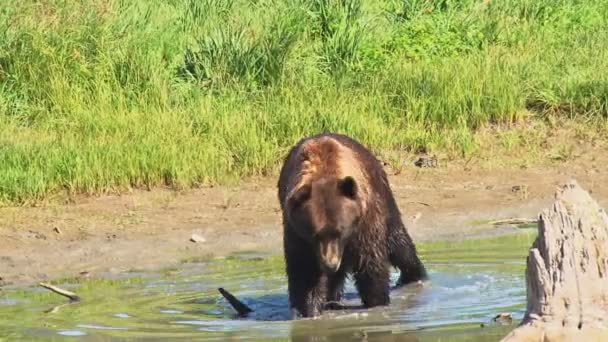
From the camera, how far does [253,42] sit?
542 inches

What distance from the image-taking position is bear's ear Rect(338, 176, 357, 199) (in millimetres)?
7871

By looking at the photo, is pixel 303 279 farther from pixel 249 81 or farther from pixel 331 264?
pixel 249 81

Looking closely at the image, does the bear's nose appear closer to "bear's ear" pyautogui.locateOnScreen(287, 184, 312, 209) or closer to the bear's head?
the bear's head

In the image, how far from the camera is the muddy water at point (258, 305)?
8.12 metres

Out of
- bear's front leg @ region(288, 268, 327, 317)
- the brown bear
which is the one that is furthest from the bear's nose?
bear's front leg @ region(288, 268, 327, 317)

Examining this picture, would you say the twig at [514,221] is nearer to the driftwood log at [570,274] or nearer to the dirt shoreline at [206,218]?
the dirt shoreline at [206,218]

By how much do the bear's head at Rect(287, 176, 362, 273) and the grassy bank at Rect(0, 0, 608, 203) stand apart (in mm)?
3875

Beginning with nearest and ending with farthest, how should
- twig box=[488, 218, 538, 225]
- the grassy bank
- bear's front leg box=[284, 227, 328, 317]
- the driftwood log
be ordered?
the driftwood log → bear's front leg box=[284, 227, 328, 317] → twig box=[488, 218, 538, 225] → the grassy bank

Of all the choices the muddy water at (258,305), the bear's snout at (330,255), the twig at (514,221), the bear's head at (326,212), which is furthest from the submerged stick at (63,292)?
the twig at (514,221)

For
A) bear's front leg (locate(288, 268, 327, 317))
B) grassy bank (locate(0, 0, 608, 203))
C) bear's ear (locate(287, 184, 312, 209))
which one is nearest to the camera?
bear's ear (locate(287, 184, 312, 209))

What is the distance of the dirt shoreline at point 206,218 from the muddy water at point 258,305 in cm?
28

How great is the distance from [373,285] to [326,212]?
32.6 inches

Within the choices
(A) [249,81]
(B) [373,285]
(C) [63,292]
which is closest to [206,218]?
(A) [249,81]

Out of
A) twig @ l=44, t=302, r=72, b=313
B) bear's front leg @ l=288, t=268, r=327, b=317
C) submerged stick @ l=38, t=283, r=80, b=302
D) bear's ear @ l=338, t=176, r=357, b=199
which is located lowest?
twig @ l=44, t=302, r=72, b=313
